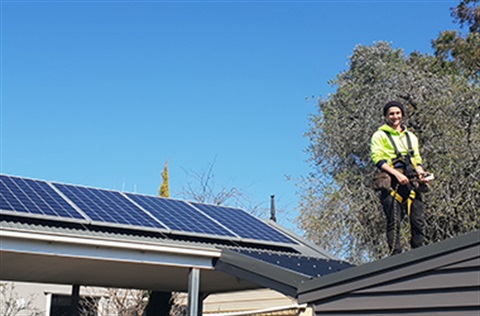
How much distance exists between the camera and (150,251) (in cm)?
738

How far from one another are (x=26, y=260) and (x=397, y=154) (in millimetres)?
4557

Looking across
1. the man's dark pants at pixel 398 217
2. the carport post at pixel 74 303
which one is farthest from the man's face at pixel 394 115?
the carport post at pixel 74 303

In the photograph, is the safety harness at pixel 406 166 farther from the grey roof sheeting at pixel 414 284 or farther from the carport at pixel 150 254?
the grey roof sheeting at pixel 414 284

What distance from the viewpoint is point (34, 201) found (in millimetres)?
7797

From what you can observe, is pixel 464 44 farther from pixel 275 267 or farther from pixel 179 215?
pixel 275 267

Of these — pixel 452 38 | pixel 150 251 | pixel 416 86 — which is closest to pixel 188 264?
pixel 150 251

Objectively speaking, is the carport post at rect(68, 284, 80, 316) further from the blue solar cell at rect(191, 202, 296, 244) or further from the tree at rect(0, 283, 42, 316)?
the tree at rect(0, 283, 42, 316)

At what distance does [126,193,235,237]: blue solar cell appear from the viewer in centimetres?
837

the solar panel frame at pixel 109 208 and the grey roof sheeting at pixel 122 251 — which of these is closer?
the grey roof sheeting at pixel 122 251

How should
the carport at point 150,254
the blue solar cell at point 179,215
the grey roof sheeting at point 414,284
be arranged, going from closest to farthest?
the grey roof sheeting at point 414,284 < the carport at point 150,254 < the blue solar cell at point 179,215

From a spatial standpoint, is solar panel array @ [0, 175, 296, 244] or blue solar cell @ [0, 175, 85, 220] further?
solar panel array @ [0, 175, 296, 244]

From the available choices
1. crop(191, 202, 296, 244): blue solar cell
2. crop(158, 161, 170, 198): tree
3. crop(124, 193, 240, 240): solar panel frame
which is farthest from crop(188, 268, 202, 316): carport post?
crop(158, 161, 170, 198): tree

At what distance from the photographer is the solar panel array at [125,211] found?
755cm

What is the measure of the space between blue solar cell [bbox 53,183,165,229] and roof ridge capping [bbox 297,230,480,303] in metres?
2.82
